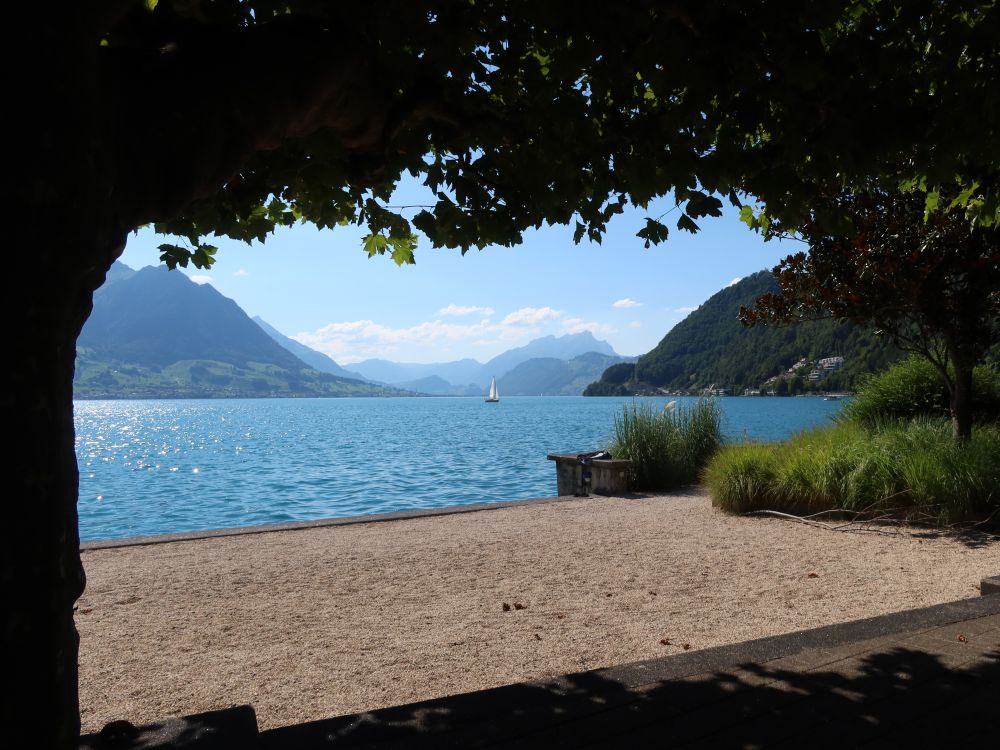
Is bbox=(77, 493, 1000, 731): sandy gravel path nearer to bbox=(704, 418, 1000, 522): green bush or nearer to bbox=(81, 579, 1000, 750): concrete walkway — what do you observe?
bbox=(704, 418, 1000, 522): green bush

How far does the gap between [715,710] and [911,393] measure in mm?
12461

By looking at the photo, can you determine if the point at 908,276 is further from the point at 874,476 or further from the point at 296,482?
the point at 296,482

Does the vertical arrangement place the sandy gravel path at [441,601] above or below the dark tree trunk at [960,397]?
below

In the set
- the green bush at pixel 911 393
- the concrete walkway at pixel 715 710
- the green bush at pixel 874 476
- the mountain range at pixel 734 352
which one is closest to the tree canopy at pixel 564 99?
the concrete walkway at pixel 715 710

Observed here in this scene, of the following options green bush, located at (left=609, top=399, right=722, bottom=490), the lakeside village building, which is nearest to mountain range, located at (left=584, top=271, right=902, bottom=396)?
the lakeside village building

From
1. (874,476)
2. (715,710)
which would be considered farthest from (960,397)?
(715,710)

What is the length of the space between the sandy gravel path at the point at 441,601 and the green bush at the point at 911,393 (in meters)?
6.49

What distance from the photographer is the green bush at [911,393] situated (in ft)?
39.8

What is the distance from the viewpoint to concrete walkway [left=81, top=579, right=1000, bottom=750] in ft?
6.54

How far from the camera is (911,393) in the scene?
491 inches

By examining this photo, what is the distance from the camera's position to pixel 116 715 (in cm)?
296

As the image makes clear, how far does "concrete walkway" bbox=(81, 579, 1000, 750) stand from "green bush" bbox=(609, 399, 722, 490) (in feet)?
26.8

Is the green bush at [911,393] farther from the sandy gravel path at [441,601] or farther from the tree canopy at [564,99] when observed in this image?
the tree canopy at [564,99]

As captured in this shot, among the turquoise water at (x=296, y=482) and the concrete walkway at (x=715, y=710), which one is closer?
the concrete walkway at (x=715, y=710)
